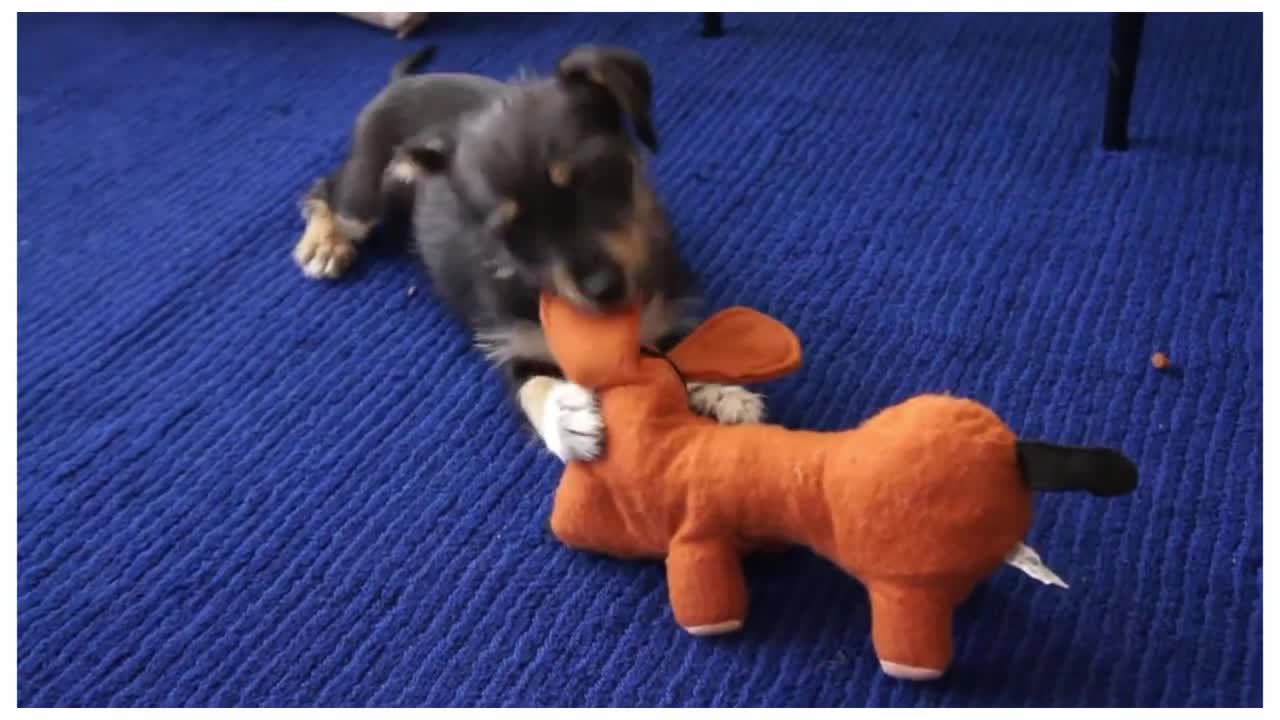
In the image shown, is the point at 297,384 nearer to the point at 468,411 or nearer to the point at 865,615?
the point at 468,411

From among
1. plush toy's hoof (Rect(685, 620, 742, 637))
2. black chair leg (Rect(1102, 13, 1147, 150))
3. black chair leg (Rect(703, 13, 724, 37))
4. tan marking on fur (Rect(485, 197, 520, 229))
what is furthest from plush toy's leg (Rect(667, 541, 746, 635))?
black chair leg (Rect(703, 13, 724, 37))

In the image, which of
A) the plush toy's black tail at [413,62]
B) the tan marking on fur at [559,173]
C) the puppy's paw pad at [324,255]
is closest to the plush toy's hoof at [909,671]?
the tan marking on fur at [559,173]

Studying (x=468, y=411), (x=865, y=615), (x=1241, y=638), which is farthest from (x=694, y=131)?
(x=1241, y=638)

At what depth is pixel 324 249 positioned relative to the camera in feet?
6.24

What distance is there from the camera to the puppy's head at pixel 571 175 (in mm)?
1324

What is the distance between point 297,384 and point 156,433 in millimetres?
208

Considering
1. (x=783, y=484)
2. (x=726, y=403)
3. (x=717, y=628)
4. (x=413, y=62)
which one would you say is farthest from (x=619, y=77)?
(x=413, y=62)

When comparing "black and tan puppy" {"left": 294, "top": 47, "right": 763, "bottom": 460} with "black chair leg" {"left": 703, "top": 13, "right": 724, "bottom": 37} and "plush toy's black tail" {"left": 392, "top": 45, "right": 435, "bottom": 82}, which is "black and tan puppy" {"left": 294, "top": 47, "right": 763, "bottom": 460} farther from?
"black chair leg" {"left": 703, "top": 13, "right": 724, "bottom": 37}

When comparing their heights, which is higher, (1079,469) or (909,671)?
(1079,469)

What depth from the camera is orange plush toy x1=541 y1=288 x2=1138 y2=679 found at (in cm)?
107

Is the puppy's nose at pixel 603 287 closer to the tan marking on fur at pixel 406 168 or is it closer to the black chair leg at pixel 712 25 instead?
the tan marking on fur at pixel 406 168

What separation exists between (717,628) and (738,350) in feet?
1.08

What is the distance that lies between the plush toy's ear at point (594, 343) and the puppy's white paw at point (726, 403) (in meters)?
0.16

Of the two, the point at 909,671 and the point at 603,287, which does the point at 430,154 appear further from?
the point at 909,671
